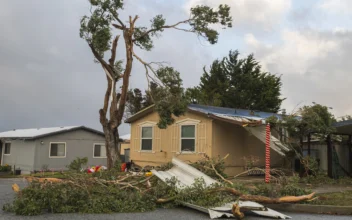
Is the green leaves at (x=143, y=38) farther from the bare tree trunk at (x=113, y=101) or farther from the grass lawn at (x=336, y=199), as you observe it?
the grass lawn at (x=336, y=199)

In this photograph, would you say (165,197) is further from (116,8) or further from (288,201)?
(116,8)

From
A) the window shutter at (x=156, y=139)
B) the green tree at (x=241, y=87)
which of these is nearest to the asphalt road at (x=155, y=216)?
the window shutter at (x=156, y=139)

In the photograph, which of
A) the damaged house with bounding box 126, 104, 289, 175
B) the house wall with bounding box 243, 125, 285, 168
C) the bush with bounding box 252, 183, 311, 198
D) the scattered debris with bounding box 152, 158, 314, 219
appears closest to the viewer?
the scattered debris with bounding box 152, 158, 314, 219

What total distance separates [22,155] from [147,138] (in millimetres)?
9995

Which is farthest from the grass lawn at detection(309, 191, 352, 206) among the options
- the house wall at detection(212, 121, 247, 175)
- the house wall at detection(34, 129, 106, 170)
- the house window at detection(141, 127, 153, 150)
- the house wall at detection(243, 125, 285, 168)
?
the house wall at detection(34, 129, 106, 170)

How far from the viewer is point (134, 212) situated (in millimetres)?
8219

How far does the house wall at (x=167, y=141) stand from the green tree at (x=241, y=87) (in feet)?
48.3

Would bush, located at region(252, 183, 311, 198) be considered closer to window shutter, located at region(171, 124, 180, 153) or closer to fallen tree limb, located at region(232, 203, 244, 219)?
fallen tree limb, located at region(232, 203, 244, 219)

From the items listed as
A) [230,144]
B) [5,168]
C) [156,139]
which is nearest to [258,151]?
A: [230,144]

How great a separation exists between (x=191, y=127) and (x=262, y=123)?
3.89 m

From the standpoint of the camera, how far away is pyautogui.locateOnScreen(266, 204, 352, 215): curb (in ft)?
28.0

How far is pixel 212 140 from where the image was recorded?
53.4 ft

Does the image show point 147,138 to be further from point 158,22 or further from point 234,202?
point 234,202

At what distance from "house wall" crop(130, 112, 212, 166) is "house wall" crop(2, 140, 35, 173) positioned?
7.29m
